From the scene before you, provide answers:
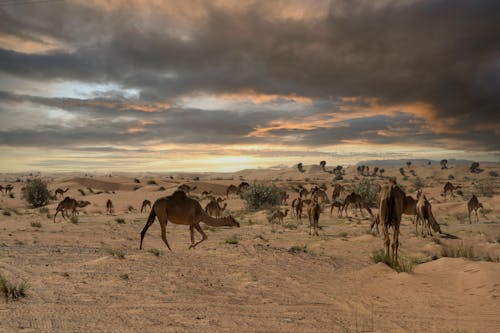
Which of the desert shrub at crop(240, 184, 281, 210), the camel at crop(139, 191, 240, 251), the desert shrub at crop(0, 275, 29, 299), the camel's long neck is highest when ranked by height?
the camel at crop(139, 191, 240, 251)

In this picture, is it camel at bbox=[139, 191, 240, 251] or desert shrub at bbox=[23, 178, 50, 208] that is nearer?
camel at bbox=[139, 191, 240, 251]

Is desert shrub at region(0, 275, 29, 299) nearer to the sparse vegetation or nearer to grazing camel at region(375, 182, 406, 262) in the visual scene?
the sparse vegetation

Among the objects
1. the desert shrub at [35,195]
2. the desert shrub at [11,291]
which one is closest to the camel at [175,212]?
the desert shrub at [11,291]

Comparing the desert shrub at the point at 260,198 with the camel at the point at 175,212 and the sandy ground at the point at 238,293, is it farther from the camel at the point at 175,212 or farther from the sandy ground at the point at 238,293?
the camel at the point at 175,212

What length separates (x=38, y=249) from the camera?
511 inches

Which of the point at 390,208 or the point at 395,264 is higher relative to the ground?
the point at 390,208

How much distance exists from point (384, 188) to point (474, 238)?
37.9 feet

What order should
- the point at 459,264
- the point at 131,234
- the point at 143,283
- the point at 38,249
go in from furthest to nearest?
the point at 131,234 < the point at 38,249 < the point at 459,264 < the point at 143,283

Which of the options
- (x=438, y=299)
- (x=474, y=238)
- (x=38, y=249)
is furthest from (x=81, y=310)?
(x=474, y=238)

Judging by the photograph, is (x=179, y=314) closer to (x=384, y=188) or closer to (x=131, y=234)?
(x=384, y=188)

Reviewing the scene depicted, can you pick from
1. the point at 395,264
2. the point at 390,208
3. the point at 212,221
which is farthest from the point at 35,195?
the point at 395,264

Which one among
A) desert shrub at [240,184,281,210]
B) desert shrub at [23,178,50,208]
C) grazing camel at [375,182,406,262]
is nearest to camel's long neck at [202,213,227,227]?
grazing camel at [375,182,406,262]

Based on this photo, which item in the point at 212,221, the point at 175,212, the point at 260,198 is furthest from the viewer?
the point at 260,198

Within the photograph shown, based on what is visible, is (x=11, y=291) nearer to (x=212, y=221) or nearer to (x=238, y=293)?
(x=238, y=293)
